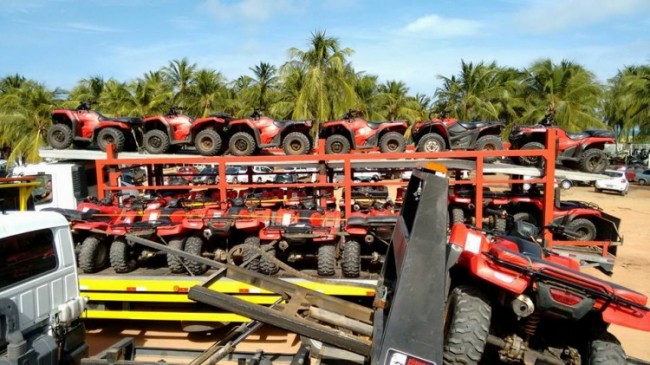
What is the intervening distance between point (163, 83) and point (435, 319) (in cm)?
2663

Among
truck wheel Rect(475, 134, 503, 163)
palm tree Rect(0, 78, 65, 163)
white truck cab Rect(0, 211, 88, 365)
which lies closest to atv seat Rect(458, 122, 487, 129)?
truck wheel Rect(475, 134, 503, 163)

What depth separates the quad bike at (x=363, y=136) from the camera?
346 inches

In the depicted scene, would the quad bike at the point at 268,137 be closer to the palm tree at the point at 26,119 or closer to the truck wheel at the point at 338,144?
the truck wheel at the point at 338,144

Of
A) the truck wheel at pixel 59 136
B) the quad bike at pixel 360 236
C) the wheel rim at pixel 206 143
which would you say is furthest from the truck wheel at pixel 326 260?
the truck wheel at pixel 59 136

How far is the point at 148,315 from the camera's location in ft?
18.3

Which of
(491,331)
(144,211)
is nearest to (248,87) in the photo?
(144,211)

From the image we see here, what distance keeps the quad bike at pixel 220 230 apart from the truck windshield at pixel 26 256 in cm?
204

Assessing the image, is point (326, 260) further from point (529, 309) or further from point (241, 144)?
point (241, 144)

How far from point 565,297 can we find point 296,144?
6620mm

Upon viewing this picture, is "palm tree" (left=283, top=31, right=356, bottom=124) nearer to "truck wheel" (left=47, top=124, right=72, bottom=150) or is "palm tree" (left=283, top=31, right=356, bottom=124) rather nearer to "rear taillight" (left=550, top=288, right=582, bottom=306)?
"truck wheel" (left=47, top=124, right=72, bottom=150)

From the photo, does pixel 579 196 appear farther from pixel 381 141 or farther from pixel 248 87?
pixel 248 87

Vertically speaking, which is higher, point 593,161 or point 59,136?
point 59,136

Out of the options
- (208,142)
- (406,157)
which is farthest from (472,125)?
(208,142)

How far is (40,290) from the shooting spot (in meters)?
3.79
